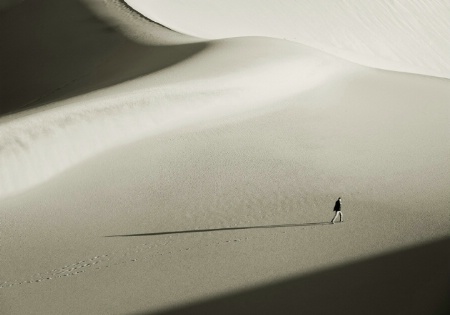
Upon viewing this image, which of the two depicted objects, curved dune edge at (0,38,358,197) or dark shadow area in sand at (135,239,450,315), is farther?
curved dune edge at (0,38,358,197)

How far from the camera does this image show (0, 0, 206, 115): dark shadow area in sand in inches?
627

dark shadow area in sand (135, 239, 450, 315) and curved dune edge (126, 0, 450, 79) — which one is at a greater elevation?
curved dune edge (126, 0, 450, 79)

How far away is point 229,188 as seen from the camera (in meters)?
10.0

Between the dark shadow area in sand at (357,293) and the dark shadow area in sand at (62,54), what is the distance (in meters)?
7.53

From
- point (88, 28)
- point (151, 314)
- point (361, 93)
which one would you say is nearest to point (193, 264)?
point (151, 314)

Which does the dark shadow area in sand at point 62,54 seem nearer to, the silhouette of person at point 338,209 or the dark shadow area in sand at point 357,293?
the silhouette of person at point 338,209

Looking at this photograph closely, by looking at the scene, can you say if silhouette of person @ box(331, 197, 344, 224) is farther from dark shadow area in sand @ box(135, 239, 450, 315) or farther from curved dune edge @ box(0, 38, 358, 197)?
curved dune edge @ box(0, 38, 358, 197)

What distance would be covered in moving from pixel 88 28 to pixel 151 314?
13787mm

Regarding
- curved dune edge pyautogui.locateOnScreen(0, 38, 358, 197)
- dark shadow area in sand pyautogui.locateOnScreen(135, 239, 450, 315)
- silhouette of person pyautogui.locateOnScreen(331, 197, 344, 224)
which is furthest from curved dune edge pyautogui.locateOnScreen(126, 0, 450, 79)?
dark shadow area in sand pyautogui.locateOnScreen(135, 239, 450, 315)

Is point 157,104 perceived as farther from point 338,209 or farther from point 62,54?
point 62,54

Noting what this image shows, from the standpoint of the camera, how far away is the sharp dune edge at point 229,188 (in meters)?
7.66

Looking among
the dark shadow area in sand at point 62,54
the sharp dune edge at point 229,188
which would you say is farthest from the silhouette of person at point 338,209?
the dark shadow area in sand at point 62,54

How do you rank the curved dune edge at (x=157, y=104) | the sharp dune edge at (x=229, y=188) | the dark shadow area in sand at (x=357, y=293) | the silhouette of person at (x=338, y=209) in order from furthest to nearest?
1. the curved dune edge at (x=157, y=104)
2. the silhouette of person at (x=338, y=209)
3. the sharp dune edge at (x=229, y=188)
4. the dark shadow area in sand at (x=357, y=293)

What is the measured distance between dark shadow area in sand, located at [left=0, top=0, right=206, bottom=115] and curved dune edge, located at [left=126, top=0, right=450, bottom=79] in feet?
6.34
